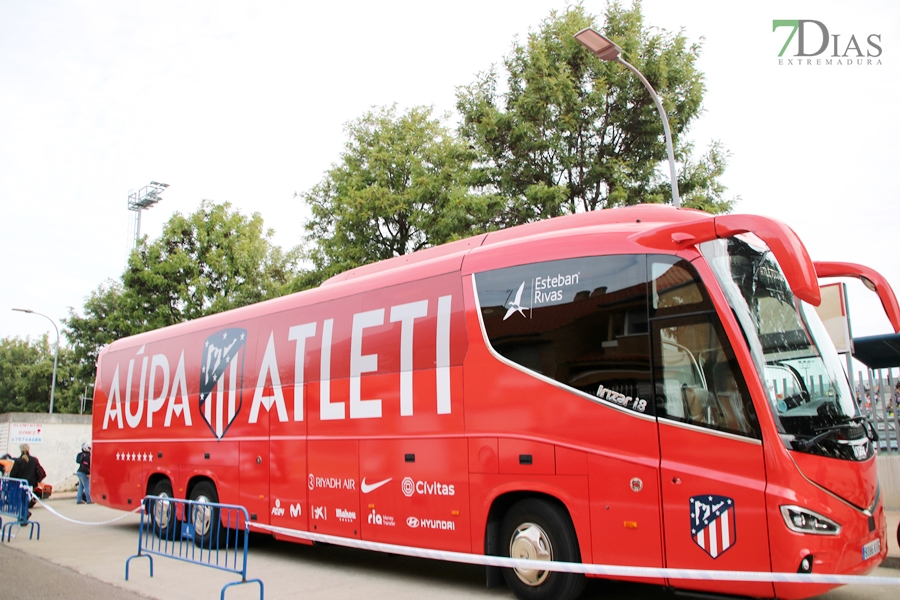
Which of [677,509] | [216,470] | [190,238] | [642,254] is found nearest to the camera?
[677,509]

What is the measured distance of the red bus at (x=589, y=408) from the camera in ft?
18.4

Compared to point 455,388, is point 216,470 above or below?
below

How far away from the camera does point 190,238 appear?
32.5 meters

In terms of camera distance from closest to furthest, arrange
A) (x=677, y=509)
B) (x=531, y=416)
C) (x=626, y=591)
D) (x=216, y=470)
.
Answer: (x=677, y=509) < (x=531, y=416) < (x=626, y=591) < (x=216, y=470)

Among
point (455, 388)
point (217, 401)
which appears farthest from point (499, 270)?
point (217, 401)

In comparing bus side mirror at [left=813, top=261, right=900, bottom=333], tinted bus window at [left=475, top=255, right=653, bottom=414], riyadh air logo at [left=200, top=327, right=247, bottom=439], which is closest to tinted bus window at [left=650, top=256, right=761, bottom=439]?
tinted bus window at [left=475, top=255, right=653, bottom=414]

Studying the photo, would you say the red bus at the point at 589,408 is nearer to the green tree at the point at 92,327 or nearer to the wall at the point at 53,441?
the wall at the point at 53,441

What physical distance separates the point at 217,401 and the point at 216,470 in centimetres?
111

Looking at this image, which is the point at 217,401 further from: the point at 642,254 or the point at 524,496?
the point at 642,254

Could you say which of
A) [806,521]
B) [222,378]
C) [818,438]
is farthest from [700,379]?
[222,378]

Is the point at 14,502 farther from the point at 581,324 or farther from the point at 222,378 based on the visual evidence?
the point at 581,324

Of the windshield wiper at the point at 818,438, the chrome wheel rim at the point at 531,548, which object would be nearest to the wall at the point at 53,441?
the chrome wheel rim at the point at 531,548

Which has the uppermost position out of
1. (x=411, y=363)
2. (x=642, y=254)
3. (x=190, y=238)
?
(x=190, y=238)

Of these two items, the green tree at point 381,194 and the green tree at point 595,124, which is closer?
the green tree at point 595,124
